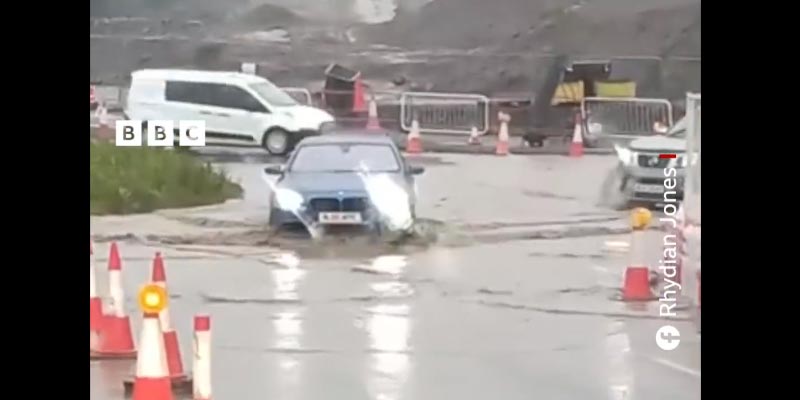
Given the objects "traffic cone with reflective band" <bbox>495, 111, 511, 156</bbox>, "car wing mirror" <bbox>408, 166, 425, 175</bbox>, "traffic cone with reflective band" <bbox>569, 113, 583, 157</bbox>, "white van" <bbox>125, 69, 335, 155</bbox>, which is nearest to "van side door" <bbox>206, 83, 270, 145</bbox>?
"white van" <bbox>125, 69, 335, 155</bbox>

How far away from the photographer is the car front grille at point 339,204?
82.9 inches

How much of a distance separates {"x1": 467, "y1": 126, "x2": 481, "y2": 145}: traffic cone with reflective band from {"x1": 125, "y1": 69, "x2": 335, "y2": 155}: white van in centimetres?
22

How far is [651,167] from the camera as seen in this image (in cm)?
214

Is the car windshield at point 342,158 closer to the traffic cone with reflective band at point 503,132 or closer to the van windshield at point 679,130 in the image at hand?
the traffic cone with reflective band at point 503,132

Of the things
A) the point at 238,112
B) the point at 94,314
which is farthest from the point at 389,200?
the point at 94,314

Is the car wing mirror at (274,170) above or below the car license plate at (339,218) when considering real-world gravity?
above

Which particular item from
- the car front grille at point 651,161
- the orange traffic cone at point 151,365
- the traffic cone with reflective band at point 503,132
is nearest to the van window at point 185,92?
the orange traffic cone at point 151,365

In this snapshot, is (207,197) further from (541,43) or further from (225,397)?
(541,43)

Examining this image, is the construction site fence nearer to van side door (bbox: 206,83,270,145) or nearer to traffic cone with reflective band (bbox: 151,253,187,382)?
van side door (bbox: 206,83,270,145)

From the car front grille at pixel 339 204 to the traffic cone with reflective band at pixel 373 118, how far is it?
0.11 m

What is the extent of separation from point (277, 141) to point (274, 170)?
5 centimetres

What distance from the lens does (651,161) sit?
2133mm
